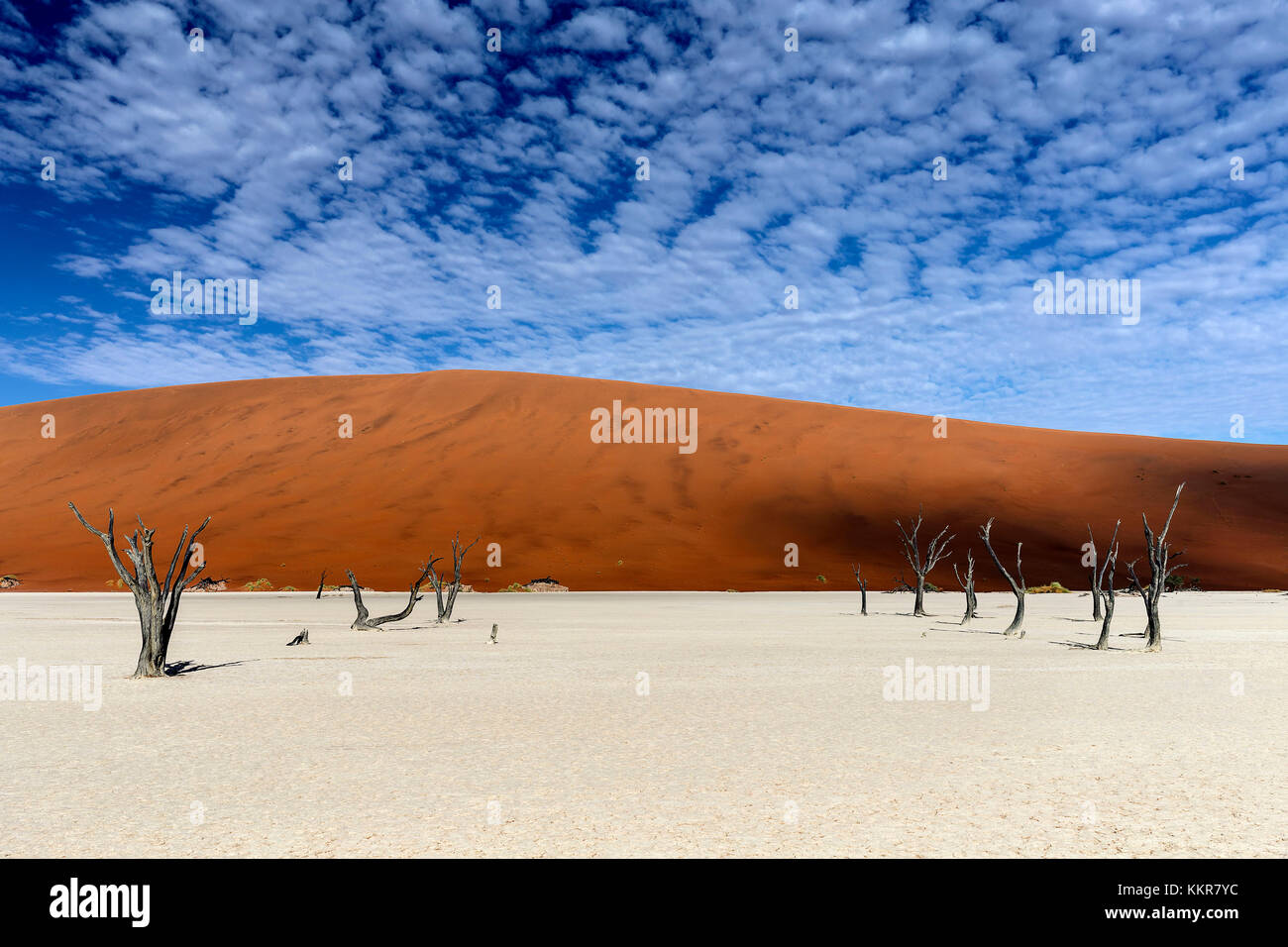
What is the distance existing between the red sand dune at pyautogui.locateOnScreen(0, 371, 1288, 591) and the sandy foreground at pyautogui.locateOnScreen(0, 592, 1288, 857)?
103 feet

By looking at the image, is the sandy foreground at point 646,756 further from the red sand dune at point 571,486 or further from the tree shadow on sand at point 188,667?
the red sand dune at point 571,486

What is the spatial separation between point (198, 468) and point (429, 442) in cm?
1789

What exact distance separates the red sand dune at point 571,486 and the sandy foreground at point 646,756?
31490mm

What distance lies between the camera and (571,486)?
6341 cm

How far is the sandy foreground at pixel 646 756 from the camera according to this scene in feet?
17.5

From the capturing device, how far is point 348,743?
816 centimetres

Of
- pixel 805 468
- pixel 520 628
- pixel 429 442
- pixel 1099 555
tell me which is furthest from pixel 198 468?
pixel 1099 555

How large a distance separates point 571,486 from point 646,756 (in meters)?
56.0

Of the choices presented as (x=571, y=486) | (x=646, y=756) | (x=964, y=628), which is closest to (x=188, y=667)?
(x=646, y=756)

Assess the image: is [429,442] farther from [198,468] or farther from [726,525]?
[726,525]

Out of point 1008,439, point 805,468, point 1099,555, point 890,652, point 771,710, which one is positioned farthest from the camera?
point 1008,439

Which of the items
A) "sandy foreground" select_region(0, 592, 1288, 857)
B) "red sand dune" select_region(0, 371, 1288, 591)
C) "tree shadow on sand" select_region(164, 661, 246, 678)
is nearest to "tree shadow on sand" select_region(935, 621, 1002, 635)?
"sandy foreground" select_region(0, 592, 1288, 857)

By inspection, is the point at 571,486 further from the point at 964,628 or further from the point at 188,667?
the point at 188,667

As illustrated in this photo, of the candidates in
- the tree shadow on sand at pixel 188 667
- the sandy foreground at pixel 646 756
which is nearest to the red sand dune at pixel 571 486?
the tree shadow on sand at pixel 188 667
